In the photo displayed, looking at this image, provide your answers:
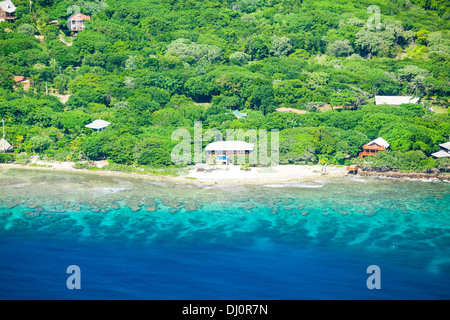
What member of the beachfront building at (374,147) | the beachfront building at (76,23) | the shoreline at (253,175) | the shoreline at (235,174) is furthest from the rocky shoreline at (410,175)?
the beachfront building at (76,23)

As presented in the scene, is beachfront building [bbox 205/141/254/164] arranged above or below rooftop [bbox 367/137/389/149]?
below

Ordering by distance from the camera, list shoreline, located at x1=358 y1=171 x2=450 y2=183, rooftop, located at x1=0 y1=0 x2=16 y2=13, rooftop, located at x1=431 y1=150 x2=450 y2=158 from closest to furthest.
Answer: shoreline, located at x1=358 y1=171 x2=450 y2=183 → rooftop, located at x1=431 y1=150 x2=450 y2=158 → rooftop, located at x1=0 y1=0 x2=16 y2=13

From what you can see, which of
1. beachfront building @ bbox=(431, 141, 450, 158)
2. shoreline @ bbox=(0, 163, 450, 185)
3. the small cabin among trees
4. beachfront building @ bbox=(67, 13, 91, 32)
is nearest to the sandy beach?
shoreline @ bbox=(0, 163, 450, 185)

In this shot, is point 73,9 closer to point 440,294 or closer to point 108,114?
point 108,114

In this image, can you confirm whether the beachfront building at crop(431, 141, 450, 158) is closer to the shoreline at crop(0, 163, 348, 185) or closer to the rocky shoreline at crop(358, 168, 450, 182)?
the rocky shoreline at crop(358, 168, 450, 182)

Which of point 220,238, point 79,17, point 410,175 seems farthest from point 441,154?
point 79,17

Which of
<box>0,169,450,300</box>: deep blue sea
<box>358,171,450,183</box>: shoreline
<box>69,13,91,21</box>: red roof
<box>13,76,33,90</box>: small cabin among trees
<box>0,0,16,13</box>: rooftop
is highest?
<box>0,0,16,13</box>: rooftop
